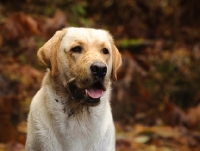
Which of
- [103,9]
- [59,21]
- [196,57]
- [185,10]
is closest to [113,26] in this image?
[103,9]

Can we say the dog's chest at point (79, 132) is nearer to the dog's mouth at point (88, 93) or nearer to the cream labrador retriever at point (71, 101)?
the cream labrador retriever at point (71, 101)

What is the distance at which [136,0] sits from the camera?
11906 millimetres

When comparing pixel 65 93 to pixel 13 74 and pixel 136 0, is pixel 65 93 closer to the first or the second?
pixel 13 74

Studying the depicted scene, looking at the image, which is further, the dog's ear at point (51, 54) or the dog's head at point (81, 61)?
the dog's ear at point (51, 54)

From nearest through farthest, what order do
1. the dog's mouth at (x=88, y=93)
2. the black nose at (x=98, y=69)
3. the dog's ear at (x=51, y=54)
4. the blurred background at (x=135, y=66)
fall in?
the black nose at (x=98, y=69)
the dog's mouth at (x=88, y=93)
the dog's ear at (x=51, y=54)
the blurred background at (x=135, y=66)

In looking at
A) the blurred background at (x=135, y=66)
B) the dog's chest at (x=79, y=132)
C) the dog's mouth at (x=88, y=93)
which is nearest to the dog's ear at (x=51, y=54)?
the dog's mouth at (x=88, y=93)

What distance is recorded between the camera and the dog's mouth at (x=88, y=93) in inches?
169

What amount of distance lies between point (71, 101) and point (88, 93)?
0.94 feet

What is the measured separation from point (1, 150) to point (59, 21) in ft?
9.23

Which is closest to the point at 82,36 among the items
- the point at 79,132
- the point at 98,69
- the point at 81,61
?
the point at 81,61

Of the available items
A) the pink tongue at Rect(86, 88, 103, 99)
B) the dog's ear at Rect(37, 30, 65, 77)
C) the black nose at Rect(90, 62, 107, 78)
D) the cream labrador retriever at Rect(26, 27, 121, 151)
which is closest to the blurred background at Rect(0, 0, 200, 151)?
the cream labrador retriever at Rect(26, 27, 121, 151)

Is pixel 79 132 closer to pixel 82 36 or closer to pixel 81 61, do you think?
pixel 81 61

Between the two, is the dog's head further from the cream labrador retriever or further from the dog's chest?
the dog's chest

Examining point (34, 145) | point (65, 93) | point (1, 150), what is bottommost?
point (1, 150)
